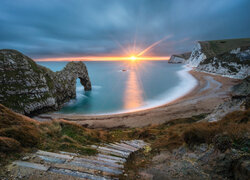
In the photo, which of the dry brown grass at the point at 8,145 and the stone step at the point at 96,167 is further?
the stone step at the point at 96,167

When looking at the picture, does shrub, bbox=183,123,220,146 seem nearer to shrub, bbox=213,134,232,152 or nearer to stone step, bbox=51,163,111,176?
shrub, bbox=213,134,232,152

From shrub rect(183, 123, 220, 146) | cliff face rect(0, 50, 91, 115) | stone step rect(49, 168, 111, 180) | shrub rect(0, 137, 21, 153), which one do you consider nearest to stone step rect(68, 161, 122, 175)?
stone step rect(49, 168, 111, 180)

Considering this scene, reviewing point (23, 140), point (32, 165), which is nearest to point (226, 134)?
point (32, 165)

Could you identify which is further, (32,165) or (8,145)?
(8,145)

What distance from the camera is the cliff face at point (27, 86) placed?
2416cm

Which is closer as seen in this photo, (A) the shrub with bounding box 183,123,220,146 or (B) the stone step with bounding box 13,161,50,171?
(B) the stone step with bounding box 13,161,50,171

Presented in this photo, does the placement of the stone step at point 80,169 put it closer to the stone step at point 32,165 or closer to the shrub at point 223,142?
the stone step at point 32,165

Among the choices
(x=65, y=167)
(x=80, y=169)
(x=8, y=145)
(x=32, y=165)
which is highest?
(x=8, y=145)

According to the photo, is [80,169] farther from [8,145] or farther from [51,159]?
[8,145]

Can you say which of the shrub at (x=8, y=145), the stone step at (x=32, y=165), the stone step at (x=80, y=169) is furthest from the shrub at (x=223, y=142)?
the shrub at (x=8, y=145)

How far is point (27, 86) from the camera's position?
2656cm

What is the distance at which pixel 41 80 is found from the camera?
1160 inches

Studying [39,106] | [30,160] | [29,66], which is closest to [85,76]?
[29,66]

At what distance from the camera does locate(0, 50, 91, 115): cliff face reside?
24.2m
